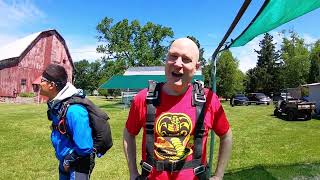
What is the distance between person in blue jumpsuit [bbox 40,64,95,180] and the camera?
437cm

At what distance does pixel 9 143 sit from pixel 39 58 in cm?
4512

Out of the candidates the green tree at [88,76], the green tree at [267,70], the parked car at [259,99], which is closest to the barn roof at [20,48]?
the parked car at [259,99]

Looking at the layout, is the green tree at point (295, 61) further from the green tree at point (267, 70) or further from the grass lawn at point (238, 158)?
the grass lawn at point (238, 158)

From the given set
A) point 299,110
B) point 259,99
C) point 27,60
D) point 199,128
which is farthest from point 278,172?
point 27,60

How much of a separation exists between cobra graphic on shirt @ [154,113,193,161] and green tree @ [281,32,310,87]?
226 feet

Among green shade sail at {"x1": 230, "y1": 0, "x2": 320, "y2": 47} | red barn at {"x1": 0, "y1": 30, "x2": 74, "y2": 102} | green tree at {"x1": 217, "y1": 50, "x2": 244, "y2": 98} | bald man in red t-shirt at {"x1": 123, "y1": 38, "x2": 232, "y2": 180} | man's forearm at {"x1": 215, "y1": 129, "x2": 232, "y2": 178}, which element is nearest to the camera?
bald man in red t-shirt at {"x1": 123, "y1": 38, "x2": 232, "y2": 180}

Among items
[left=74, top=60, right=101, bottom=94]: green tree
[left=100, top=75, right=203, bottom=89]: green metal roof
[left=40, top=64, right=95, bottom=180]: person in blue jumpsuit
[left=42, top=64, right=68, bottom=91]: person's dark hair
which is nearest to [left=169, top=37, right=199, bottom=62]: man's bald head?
[left=40, top=64, right=95, bottom=180]: person in blue jumpsuit

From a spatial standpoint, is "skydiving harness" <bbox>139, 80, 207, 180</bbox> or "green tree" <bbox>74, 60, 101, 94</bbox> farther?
"green tree" <bbox>74, 60, 101, 94</bbox>

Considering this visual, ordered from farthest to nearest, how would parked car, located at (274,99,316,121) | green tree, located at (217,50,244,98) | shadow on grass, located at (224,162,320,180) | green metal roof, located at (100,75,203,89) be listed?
green tree, located at (217,50,244,98), green metal roof, located at (100,75,203,89), parked car, located at (274,99,316,121), shadow on grass, located at (224,162,320,180)

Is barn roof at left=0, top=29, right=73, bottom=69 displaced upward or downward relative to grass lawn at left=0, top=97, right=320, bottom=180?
upward

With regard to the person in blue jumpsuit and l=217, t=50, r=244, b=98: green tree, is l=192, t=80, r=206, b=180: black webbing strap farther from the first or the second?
l=217, t=50, r=244, b=98: green tree

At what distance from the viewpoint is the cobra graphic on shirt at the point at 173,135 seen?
3379 mm

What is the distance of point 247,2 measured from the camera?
3.82m

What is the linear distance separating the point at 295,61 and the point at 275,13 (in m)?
66.7
